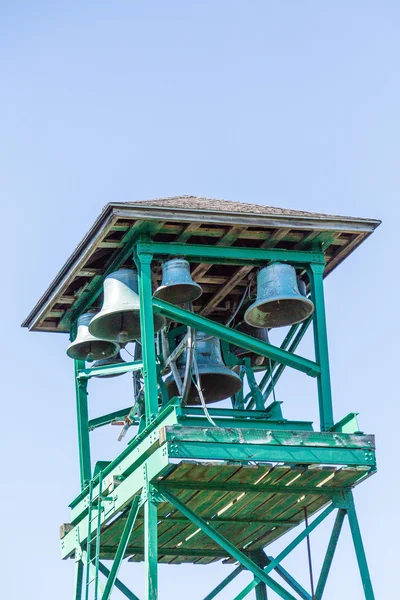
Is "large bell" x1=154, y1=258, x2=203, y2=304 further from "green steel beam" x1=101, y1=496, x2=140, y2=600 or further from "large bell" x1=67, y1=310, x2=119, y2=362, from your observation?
"green steel beam" x1=101, y1=496, x2=140, y2=600

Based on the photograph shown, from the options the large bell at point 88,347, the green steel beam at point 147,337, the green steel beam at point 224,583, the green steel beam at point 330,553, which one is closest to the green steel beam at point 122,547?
the green steel beam at point 147,337

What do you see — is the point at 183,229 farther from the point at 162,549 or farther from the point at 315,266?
the point at 162,549

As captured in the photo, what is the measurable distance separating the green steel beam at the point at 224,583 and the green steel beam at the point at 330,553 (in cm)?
247

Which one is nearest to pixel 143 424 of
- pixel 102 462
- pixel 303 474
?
pixel 102 462

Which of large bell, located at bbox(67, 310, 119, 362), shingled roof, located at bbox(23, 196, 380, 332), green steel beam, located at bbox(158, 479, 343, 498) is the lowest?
green steel beam, located at bbox(158, 479, 343, 498)

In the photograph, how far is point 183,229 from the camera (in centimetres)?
2569

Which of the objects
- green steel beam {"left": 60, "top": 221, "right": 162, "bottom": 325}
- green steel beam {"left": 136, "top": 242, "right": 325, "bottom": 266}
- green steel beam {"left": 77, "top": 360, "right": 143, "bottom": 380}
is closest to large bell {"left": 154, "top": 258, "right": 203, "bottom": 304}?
green steel beam {"left": 136, "top": 242, "right": 325, "bottom": 266}

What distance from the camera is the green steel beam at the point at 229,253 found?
2575cm

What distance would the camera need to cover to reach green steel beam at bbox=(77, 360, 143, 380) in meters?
26.5

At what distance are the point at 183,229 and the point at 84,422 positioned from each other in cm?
434

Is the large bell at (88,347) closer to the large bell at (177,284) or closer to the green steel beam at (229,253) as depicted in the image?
the large bell at (177,284)

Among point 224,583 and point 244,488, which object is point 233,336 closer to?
point 244,488

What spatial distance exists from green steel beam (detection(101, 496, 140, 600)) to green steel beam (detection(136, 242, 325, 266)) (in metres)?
3.80

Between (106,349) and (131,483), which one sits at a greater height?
(106,349)
